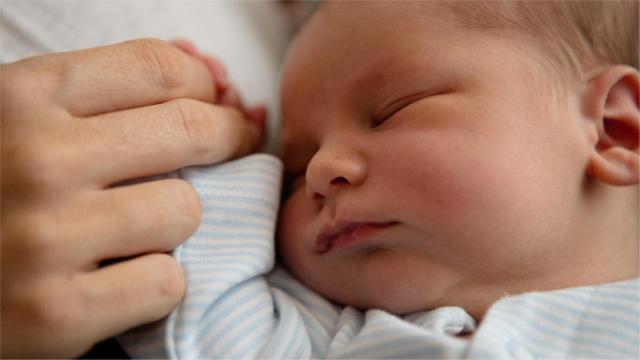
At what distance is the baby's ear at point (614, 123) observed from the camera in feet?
3.12

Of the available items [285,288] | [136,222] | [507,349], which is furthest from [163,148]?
[507,349]

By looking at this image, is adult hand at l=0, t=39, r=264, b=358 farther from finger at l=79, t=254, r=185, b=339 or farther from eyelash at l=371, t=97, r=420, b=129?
eyelash at l=371, t=97, r=420, b=129

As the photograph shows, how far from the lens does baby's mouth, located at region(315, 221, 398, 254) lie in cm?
91

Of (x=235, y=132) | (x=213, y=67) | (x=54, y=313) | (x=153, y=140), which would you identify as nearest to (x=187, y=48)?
(x=213, y=67)

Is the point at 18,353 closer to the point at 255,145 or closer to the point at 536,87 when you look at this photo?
the point at 255,145

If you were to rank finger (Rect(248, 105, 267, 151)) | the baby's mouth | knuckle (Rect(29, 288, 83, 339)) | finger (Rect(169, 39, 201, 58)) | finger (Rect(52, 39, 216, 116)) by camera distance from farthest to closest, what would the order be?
finger (Rect(248, 105, 267, 151))
finger (Rect(169, 39, 201, 58))
the baby's mouth
finger (Rect(52, 39, 216, 116))
knuckle (Rect(29, 288, 83, 339))

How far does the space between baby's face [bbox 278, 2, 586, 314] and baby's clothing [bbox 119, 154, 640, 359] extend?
5 centimetres

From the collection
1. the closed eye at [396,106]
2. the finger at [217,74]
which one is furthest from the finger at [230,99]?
the closed eye at [396,106]

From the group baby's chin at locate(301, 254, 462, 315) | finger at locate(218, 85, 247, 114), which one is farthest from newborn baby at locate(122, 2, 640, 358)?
finger at locate(218, 85, 247, 114)

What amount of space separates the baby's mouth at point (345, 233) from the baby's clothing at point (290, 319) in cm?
7

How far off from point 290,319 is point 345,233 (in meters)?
0.14

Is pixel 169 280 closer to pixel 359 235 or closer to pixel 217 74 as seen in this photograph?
pixel 359 235

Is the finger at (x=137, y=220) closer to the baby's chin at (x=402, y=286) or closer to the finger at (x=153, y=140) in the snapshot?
the finger at (x=153, y=140)

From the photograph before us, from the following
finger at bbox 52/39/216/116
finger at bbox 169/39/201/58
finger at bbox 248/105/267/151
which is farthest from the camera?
finger at bbox 248/105/267/151
